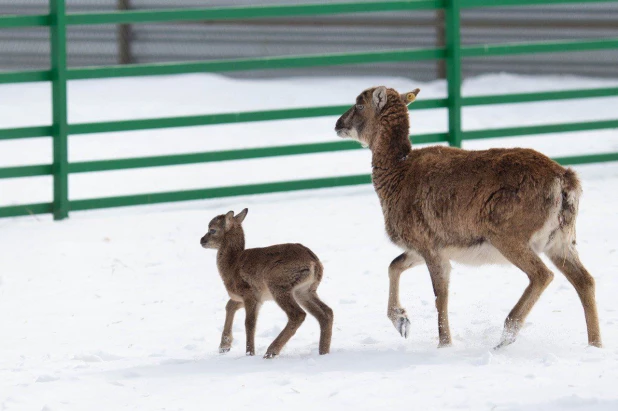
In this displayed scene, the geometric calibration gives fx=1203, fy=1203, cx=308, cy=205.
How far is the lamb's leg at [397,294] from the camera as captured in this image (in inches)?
269

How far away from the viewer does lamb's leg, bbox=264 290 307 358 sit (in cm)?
643

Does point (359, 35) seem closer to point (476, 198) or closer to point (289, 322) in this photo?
point (476, 198)

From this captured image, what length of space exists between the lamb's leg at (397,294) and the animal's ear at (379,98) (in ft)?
3.01

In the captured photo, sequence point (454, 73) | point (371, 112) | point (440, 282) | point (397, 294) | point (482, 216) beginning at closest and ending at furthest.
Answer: point (482, 216) → point (440, 282) → point (397, 294) → point (371, 112) → point (454, 73)

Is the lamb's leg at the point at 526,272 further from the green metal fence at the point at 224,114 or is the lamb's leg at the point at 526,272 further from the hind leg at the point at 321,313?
the green metal fence at the point at 224,114

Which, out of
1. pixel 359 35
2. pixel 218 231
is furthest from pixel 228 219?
pixel 359 35

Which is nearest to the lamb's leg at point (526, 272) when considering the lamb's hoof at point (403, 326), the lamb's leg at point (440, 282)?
the lamb's leg at point (440, 282)

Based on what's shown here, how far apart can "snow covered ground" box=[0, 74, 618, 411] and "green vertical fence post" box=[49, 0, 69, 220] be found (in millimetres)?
403

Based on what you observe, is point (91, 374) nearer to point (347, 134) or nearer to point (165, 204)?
point (347, 134)

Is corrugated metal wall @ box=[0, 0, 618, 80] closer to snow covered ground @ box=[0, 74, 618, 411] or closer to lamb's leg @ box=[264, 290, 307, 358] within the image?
snow covered ground @ box=[0, 74, 618, 411]

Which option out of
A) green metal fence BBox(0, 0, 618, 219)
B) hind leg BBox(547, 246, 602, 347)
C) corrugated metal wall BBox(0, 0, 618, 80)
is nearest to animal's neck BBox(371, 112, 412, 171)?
hind leg BBox(547, 246, 602, 347)

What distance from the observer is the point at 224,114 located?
34.8 ft

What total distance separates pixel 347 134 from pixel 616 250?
8.52 feet

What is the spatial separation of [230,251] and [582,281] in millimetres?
1988
